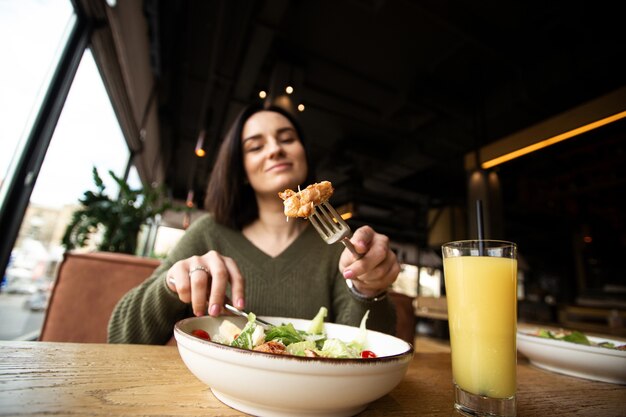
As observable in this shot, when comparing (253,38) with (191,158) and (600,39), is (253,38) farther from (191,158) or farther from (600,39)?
(191,158)

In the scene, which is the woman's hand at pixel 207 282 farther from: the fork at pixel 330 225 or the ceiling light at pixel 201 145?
the ceiling light at pixel 201 145

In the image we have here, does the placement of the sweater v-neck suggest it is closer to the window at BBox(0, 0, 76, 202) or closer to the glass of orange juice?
the glass of orange juice

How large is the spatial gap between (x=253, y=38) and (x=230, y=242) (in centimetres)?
292

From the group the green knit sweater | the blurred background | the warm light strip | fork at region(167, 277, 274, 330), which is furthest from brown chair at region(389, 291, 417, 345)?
the warm light strip

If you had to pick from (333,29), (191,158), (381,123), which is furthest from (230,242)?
(191,158)

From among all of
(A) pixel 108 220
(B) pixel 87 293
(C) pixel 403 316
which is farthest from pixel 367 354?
(A) pixel 108 220

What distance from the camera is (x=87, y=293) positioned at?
74.0 inches

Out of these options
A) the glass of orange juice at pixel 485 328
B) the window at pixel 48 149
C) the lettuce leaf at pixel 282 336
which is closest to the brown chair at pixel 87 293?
the window at pixel 48 149

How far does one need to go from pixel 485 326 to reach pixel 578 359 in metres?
0.56

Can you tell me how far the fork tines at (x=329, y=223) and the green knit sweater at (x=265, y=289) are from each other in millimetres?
354

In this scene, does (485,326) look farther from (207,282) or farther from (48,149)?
(48,149)

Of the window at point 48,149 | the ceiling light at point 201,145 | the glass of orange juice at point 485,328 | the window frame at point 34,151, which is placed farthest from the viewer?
the ceiling light at point 201,145

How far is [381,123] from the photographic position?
5566 millimetres

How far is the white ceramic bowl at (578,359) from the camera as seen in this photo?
82 cm
